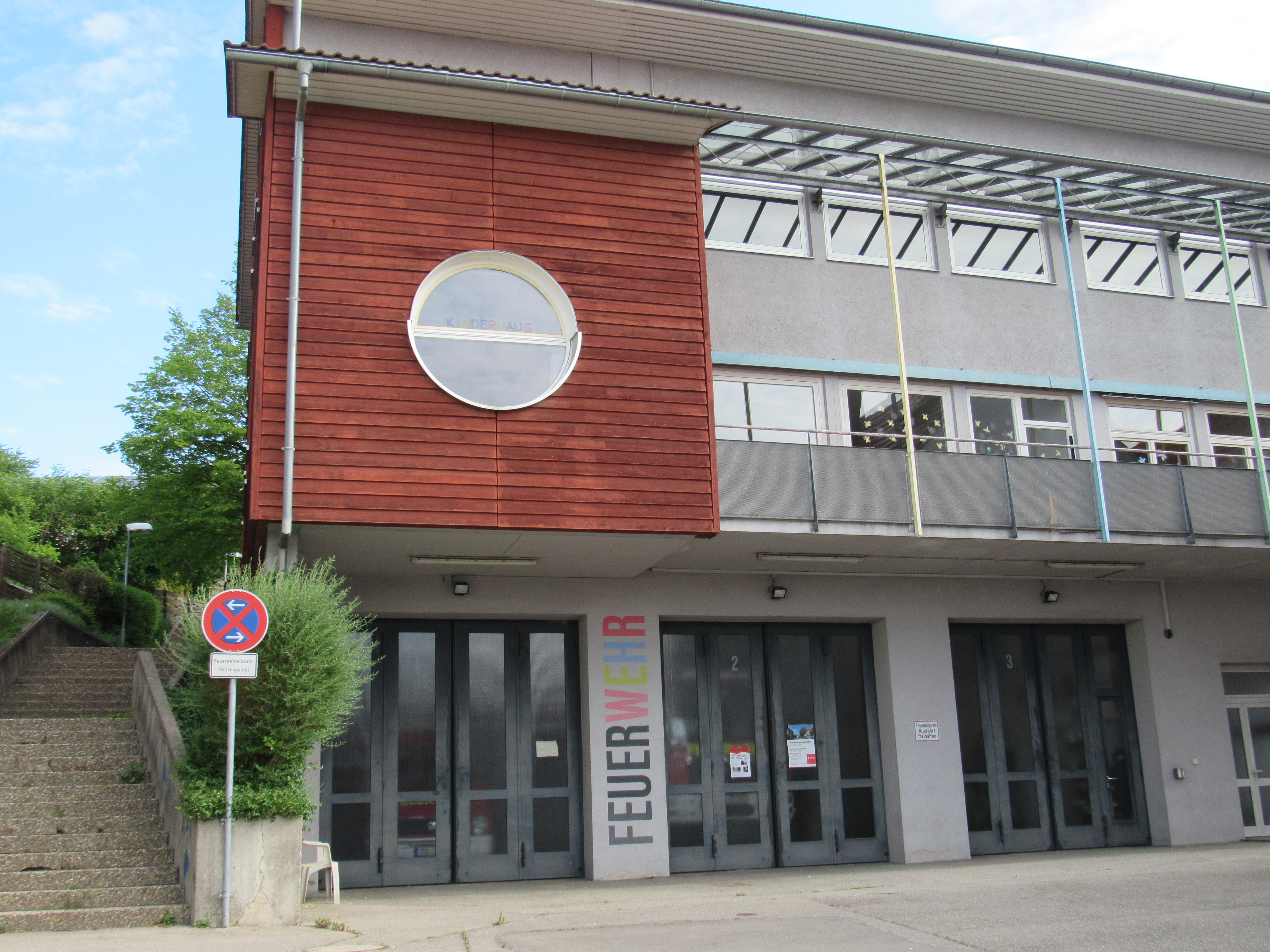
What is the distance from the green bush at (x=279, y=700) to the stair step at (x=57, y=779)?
2523 mm

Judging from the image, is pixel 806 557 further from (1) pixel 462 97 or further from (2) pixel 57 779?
(2) pixel 57 779

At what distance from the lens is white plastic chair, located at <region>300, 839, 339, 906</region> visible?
9805mm

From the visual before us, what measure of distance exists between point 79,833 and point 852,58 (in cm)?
1220

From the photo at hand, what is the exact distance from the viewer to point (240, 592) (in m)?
8.34

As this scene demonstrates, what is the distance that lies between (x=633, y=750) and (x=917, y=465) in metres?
4.61

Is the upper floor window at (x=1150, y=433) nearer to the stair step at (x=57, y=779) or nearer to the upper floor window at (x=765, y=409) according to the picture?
the upper floor window at (x=765, y=409)

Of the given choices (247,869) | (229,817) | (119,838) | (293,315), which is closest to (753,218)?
(293,315)

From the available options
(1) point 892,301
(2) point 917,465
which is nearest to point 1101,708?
(2) point 917,465

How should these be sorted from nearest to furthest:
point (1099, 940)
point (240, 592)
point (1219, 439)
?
point (1099, 940)
point (240, 592)
point (1219, 439)

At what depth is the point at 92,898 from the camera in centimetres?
859

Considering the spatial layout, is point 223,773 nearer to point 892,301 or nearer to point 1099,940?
point 1099,940

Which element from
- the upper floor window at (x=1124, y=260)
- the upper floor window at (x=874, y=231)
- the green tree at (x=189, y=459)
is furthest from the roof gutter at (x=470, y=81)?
the green tree at (x=189, y=459)

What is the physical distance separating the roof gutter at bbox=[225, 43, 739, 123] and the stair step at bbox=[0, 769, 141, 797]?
7.13 m

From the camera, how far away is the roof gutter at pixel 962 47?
43.0 feet
